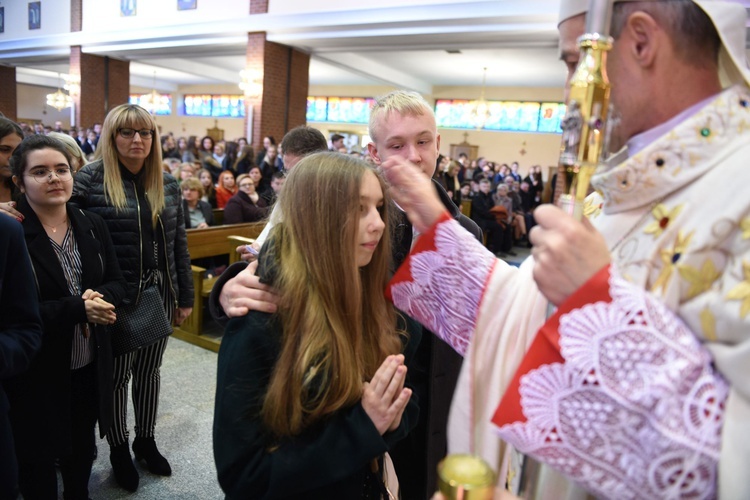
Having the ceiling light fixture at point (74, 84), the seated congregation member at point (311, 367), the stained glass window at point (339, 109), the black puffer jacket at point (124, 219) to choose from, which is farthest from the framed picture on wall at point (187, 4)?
the seated congregation member at point (311, 367)

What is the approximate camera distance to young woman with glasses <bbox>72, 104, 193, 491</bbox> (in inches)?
99.0

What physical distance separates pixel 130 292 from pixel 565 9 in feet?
7.54

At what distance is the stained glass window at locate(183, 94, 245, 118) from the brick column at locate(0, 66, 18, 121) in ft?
22.1

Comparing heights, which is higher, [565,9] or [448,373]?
[565,9]

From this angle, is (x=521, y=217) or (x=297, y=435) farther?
(x=521, y=217)

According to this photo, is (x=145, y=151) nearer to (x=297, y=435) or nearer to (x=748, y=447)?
(x=297, y=435)

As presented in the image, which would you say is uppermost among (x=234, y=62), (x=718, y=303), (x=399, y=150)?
(x=234, y=62)

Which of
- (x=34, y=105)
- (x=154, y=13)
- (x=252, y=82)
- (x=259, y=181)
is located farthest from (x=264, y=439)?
(x=34, y=105)

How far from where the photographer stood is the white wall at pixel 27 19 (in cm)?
1311

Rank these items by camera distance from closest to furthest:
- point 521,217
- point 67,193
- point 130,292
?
point 67,193, point 130,292, point 521,217

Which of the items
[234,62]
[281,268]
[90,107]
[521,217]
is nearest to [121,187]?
[281,268]

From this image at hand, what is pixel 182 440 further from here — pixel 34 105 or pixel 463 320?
pixel 34 105

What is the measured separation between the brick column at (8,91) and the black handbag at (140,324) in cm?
1801

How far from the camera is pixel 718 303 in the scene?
690mm
